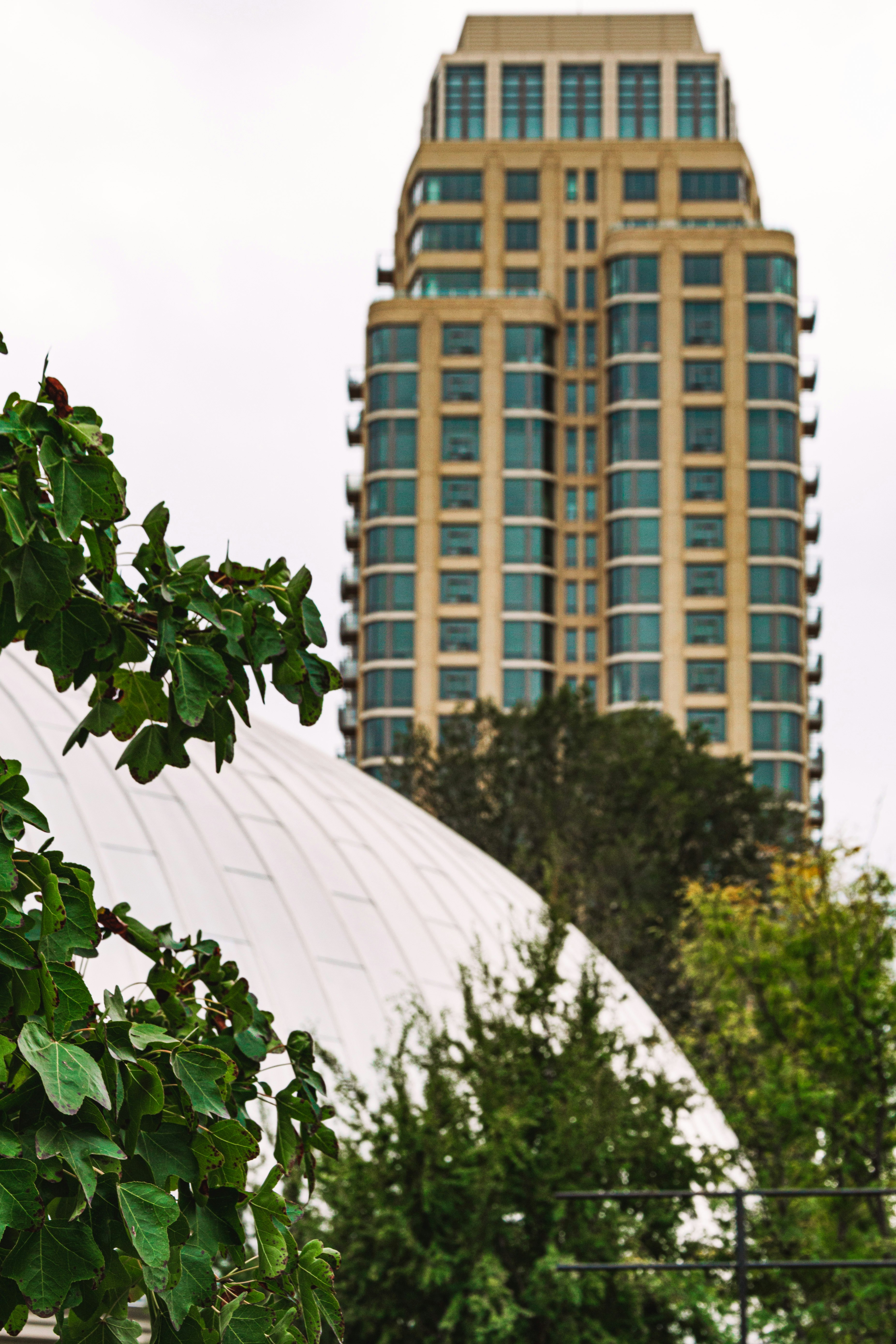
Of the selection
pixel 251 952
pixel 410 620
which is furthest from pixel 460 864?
pixel 410 620

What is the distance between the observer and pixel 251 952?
51.9ft

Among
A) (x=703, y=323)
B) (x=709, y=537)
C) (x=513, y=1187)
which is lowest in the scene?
(x=513, y=1187)

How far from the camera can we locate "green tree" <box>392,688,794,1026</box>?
4562 centimetres

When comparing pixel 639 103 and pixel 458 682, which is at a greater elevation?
pixel 639 103

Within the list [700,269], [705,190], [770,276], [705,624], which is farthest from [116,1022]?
[705,190]

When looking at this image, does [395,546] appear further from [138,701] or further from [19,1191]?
[19,1191]

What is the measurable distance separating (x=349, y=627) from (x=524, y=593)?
968cm

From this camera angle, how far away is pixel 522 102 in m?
92.4

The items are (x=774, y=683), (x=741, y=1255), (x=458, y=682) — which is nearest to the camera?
(x=741, y=1255)

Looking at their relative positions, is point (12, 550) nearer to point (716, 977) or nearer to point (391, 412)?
point (716, 977)

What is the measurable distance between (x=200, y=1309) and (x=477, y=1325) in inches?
423

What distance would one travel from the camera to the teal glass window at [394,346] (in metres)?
81.9

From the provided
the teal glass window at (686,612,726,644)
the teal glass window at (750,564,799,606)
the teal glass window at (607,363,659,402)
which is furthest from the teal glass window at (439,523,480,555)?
the teal glass window at (750,564,799,606)

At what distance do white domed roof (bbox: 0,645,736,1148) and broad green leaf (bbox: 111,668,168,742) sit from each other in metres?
9.80
